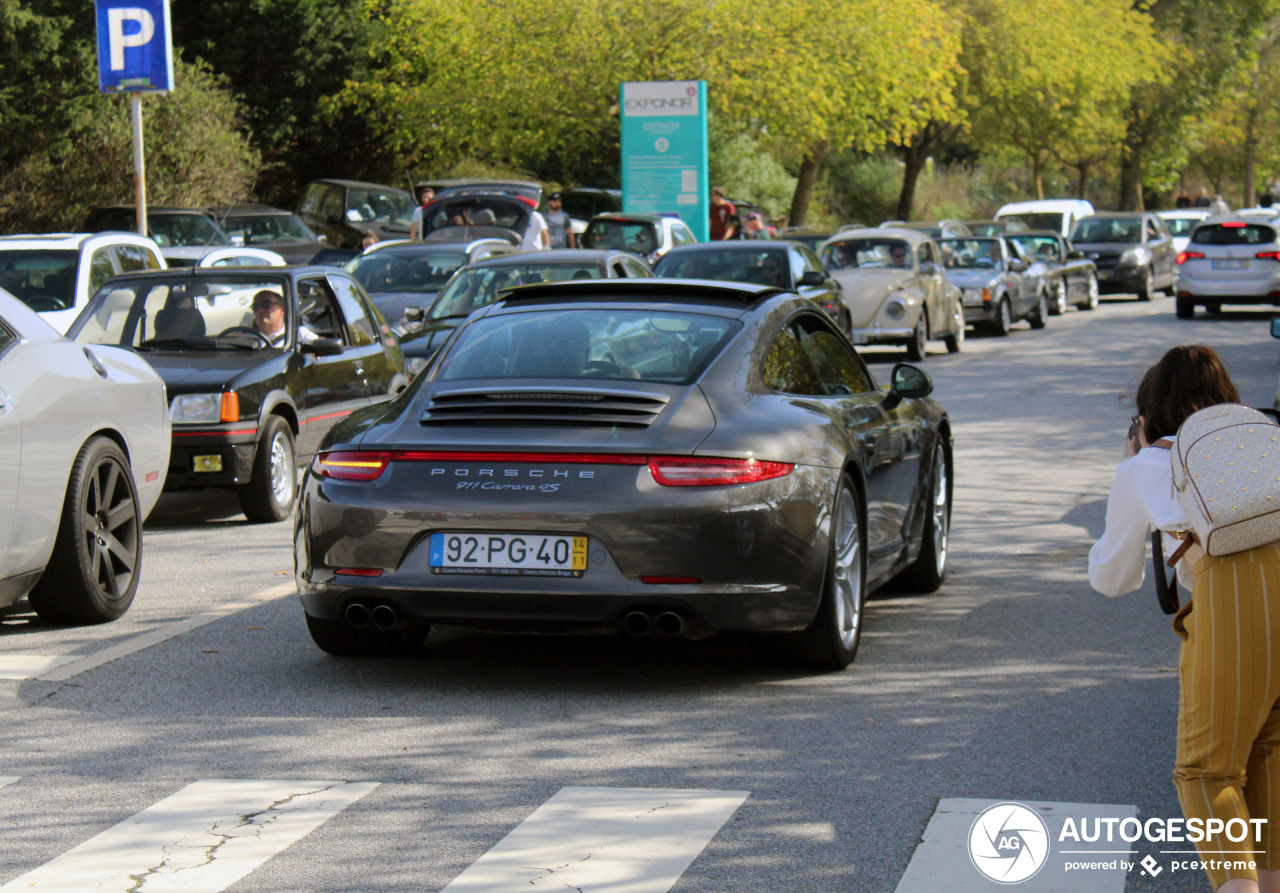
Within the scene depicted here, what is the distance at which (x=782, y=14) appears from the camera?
3806 centimetres

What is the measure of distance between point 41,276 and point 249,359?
4425mm

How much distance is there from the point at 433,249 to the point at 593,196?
63.5 feet

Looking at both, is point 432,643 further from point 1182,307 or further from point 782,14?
point 782,14

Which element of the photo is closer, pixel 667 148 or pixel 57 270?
pixel 57 270

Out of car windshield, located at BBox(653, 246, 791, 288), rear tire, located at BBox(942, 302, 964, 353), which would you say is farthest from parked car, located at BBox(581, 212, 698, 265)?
A: car windshield, located at BBox(653, 246, 791, 288)

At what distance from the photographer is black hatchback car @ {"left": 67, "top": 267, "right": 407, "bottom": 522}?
1059 cm

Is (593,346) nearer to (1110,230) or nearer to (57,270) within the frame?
(57,270)

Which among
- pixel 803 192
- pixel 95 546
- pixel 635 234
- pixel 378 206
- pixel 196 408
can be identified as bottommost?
pixel 95 546

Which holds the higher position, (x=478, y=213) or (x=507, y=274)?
(x=478, y=213)

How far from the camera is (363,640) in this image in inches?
268

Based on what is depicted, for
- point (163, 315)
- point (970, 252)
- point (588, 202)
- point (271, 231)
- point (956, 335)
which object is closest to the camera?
point (163, 315)

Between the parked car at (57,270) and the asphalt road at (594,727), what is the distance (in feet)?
20.1

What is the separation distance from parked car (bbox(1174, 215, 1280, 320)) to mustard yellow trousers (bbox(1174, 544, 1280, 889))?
25849 mm

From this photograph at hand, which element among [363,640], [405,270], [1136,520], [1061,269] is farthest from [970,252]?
[1136,520]
